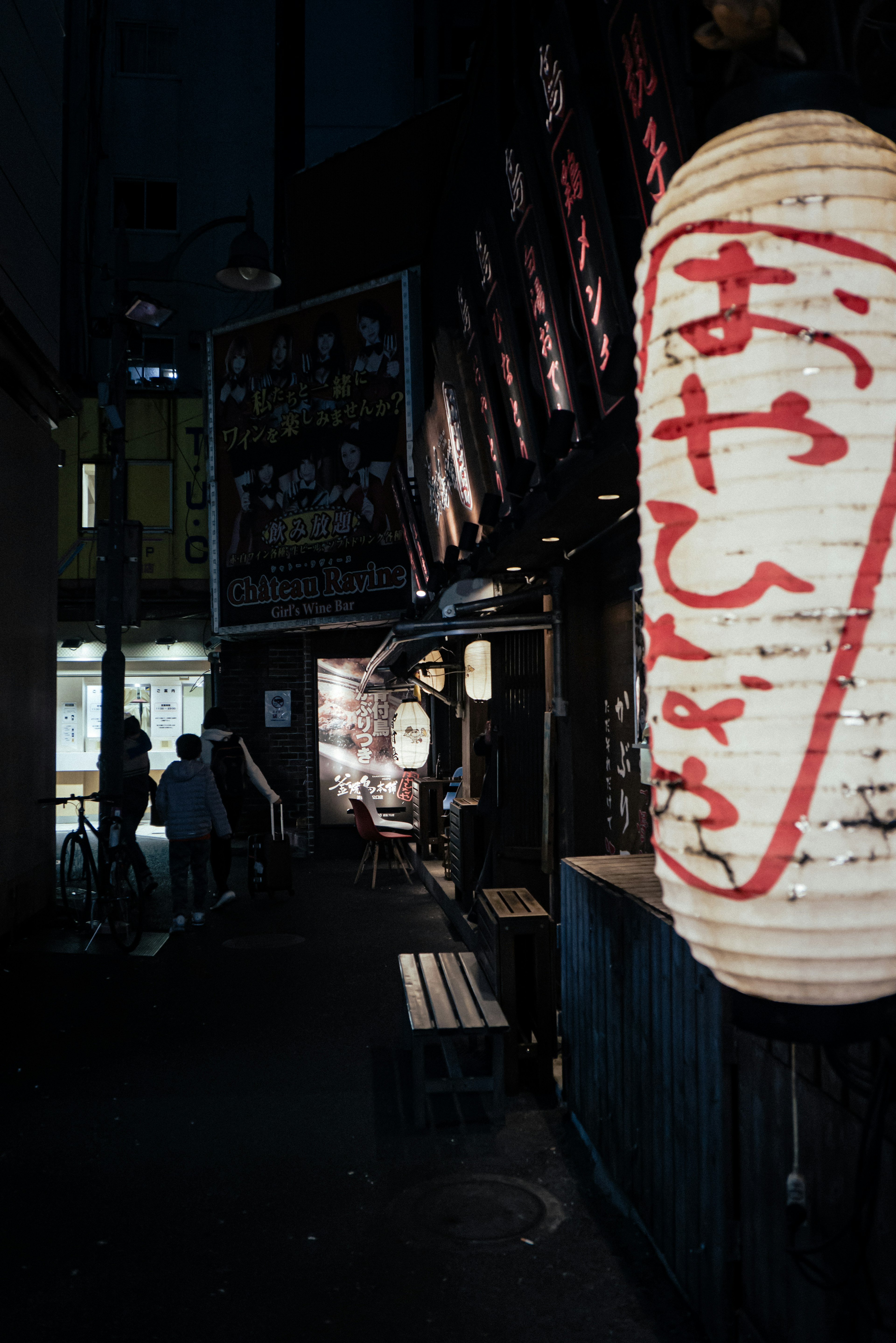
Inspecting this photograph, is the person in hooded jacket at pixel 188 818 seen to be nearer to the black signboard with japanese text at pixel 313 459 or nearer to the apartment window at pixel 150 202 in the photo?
the black signboard with japanese text at pixel 313 459

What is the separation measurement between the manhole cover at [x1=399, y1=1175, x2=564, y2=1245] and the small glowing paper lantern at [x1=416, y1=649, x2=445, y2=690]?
7630 millimetres

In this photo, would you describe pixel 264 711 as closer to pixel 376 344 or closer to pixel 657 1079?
pixel 376 344

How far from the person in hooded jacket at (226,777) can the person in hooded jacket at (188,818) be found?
1.13 m

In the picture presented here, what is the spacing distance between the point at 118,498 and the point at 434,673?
5.48m

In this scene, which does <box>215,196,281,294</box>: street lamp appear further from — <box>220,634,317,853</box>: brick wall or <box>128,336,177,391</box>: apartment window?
<box>128,336,177,391</box>: apartment window

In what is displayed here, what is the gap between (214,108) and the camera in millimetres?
22219

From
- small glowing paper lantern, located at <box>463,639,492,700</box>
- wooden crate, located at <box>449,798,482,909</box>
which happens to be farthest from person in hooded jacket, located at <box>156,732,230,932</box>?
small glowing paper lantern, located at <box>463,639,492,700</box>

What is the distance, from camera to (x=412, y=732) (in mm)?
13930

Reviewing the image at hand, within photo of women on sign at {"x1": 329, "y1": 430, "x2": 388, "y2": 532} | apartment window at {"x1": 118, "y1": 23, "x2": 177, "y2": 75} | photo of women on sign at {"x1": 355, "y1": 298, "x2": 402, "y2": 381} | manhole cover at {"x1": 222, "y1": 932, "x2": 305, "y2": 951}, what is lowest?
manhole cover at {"x1": 222, "y1": 932, "x2": 305, "y2": 951}

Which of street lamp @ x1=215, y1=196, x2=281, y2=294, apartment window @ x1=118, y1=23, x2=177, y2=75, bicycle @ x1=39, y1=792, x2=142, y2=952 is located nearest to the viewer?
bicycle @ x1=39, y1=792, x2=142, y2=952

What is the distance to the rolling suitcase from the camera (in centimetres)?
1268

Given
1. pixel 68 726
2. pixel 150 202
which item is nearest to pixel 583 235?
pixel 68 726

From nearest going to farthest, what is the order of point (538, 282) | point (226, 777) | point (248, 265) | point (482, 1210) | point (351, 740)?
point (482, 1210) < point (538, 282) < point (248, 265) < point (226, 777) < point (351, 740)

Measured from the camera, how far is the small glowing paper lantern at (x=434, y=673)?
44.3 ft
